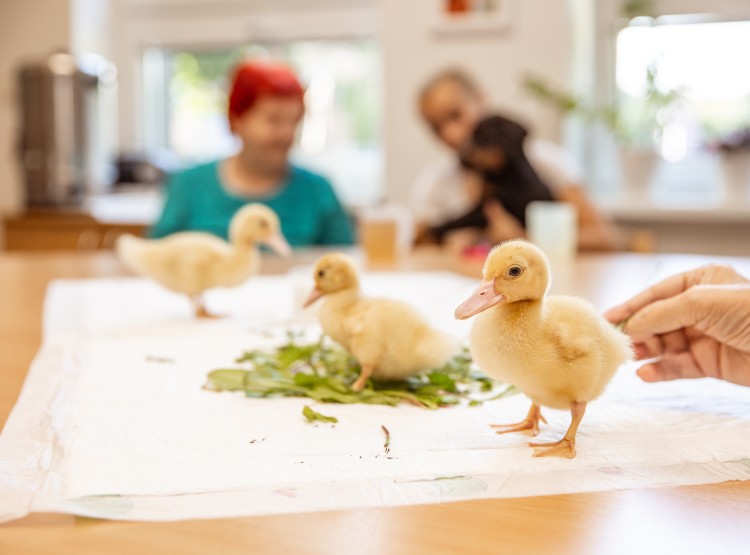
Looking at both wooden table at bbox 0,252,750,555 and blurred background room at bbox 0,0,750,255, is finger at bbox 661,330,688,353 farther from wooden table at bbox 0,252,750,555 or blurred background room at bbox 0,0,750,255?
blurred background room at bbox 0,0,750,255

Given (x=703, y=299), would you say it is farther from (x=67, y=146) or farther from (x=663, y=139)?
(x=67, y=146)

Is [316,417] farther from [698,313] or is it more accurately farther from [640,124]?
[640,124]

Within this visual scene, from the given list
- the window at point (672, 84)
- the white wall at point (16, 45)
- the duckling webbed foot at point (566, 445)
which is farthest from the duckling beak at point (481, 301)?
the white wall at point (16, 45)

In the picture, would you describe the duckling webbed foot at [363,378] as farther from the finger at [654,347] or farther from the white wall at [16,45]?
the white wall at [16,45]

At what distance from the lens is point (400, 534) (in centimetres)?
52

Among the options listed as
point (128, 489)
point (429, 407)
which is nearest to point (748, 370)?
point (429, 407)

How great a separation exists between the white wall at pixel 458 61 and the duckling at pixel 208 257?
2.22 meters

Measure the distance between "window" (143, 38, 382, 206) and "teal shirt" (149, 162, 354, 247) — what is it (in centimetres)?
125

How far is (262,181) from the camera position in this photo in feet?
8.05

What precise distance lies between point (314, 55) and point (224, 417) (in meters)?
3.37

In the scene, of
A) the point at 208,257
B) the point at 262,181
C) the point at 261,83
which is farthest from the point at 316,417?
the point at 262,181

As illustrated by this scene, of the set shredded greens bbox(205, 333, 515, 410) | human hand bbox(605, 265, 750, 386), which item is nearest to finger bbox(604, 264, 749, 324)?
human hand bbox(605, 265, 750, 386)

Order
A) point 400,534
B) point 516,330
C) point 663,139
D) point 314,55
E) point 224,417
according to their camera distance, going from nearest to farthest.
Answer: point 400,534 < point 516,330 < point 224,417 < point 663,139 < point 314,55

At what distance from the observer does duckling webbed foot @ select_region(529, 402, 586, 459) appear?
659mm
